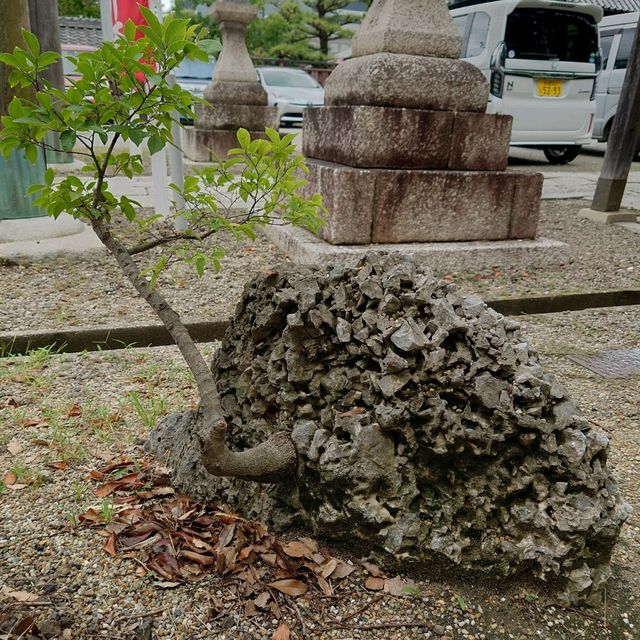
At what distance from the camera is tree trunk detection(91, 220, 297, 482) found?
5.09 feet

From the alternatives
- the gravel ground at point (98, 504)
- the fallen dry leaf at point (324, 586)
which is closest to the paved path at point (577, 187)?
the gravel ground at point (98, 504)

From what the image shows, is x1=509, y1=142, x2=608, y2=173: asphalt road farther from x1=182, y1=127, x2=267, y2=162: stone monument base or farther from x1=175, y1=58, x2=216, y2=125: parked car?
x1=175, y1=58, x2=216, y2=125: parked car

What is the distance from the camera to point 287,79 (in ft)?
55.0

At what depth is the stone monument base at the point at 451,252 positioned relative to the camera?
4.36 m

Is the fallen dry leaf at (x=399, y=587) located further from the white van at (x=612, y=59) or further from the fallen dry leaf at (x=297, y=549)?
the white van at (x=612, y=59)

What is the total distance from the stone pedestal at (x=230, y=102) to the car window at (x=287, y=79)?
22.9 feet

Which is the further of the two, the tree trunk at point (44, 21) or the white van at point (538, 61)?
the white van at point (538, 61)

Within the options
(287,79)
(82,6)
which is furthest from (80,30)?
(287,79)

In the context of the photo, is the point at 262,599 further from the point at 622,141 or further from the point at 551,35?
the point at 551,35

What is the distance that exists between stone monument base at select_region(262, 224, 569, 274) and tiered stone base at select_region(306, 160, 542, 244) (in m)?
0.08

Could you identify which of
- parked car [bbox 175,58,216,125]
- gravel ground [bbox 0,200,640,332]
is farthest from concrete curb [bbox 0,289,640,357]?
parked car [bbox 175,58,216,125]

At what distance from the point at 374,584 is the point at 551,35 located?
10.5 metres

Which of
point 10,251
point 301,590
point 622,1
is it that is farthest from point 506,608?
point 622,1

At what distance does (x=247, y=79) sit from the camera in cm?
945
